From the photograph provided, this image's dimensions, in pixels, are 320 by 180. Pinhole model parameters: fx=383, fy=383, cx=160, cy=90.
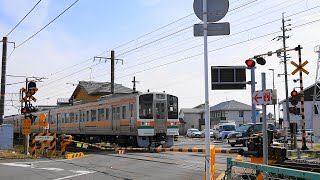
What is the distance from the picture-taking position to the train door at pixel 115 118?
71.2 ft

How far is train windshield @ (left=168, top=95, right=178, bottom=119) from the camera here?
2178 cm

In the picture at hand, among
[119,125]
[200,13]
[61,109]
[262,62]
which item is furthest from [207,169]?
[61,109]

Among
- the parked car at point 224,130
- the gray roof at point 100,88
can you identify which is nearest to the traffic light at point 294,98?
the parked car at point 224,130

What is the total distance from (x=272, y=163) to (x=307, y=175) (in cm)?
467

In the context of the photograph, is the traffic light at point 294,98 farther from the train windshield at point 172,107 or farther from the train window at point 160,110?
the train window at point 160,110

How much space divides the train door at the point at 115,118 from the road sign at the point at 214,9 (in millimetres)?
15394

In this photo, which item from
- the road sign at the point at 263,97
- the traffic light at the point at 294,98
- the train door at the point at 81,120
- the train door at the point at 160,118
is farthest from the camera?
the train door at the point at 81,120

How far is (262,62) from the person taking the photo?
14359mm

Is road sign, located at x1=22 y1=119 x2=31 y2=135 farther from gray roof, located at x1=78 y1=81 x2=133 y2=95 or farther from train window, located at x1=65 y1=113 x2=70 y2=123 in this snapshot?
gray roof, located at x1=78 y1=81 x2=133 y2=95

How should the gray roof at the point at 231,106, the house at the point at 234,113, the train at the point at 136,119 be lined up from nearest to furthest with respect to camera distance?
1. the train at the point at 136,119
2. the house at the point at 234,113
3. the gray roof at the point at 231,106

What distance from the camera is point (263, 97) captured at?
6605 millimetres

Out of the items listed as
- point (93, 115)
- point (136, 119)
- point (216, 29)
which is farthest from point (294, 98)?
point (216, 29)

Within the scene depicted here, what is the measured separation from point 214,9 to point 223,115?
6634 centimetres

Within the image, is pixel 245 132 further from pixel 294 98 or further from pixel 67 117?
pixel 67 117
